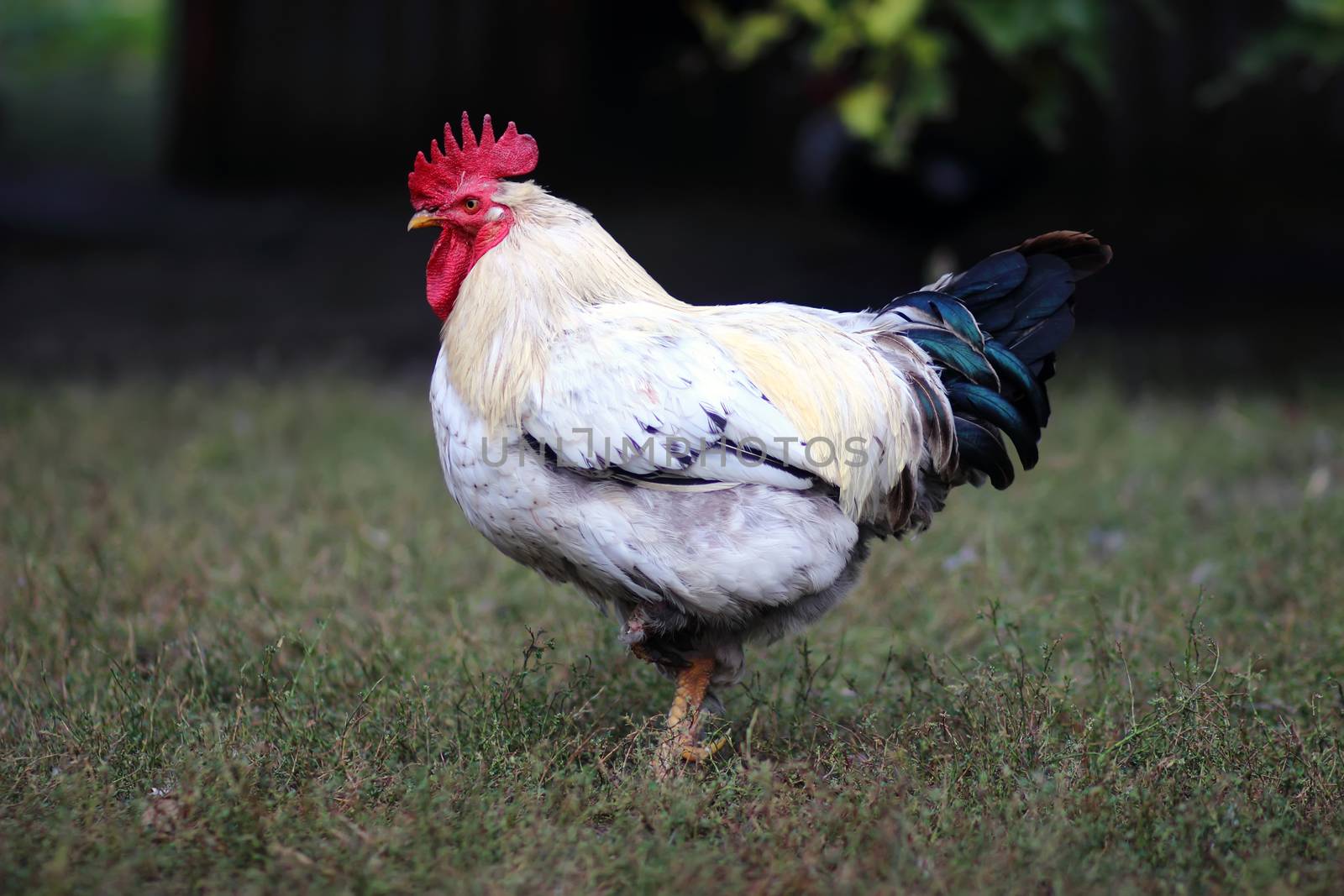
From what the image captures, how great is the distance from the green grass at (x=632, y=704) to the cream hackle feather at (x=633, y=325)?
0.71 meters

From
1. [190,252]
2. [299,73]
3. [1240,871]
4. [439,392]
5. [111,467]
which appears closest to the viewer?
[1240,871]

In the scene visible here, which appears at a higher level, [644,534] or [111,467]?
[644,534]

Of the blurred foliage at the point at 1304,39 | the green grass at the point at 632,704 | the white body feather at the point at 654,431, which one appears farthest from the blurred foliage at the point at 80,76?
the white body feather at the point at 654,431

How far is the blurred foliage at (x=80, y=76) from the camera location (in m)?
15.9

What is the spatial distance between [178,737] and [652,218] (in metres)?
9.05

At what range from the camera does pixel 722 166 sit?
41.8ft

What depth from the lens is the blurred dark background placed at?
7500 mm

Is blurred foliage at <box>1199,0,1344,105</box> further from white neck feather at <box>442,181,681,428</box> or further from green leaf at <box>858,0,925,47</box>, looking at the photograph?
white neck feather at <box>442,181,681,428</box>

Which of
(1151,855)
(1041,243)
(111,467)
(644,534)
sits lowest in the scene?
(111,467)

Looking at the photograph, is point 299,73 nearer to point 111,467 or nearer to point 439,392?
point 111,467

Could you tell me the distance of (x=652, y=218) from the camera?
11.6 m

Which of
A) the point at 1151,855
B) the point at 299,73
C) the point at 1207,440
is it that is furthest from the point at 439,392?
the point at 299,73

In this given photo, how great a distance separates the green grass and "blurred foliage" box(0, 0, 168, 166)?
1209cm

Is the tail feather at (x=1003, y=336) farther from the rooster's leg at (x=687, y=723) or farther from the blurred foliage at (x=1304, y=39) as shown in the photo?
the blurred foliage at (x=1304, y=39)
